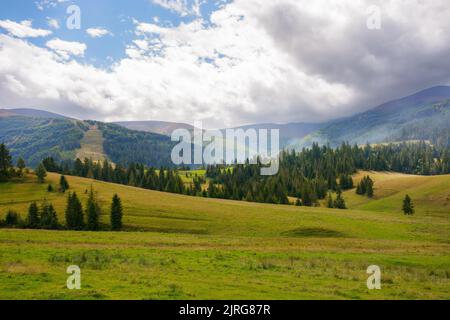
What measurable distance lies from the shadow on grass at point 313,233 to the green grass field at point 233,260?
196mm

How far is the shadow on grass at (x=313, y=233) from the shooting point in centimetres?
6800

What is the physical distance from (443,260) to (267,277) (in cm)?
2530

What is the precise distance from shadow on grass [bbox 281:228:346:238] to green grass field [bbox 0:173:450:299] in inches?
7.7

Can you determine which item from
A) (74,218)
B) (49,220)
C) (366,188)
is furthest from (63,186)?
(366,188)

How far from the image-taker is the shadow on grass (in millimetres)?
68000

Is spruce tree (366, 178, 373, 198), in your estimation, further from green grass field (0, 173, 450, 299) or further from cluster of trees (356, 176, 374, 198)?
green grass field (0, 173, 450, 299)

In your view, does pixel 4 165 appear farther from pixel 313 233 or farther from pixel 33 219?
pixel 313 233

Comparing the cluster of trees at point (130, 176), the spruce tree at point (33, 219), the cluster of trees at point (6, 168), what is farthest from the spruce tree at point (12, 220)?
the cluster of trees at point (130, 176)

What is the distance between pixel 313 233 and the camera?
69.2m

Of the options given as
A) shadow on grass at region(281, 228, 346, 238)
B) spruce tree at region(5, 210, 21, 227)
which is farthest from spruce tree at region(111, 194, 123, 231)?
shadow on grass at region(281, 228, 346, 238)

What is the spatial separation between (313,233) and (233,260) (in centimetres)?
3701

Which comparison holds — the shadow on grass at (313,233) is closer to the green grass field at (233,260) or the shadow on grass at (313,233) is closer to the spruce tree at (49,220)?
the green grass field at (233,260)
